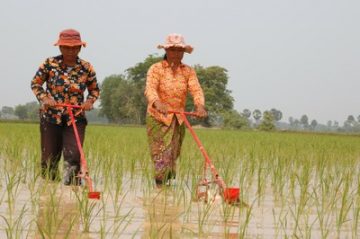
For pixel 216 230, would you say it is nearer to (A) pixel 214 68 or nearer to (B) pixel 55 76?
(B) pixel 55 76

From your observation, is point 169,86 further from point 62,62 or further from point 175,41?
point 62,62

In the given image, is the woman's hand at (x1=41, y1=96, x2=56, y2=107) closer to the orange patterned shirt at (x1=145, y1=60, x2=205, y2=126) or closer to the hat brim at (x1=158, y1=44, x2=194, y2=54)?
the orange patterned shirt at (x1=145, y1=60, x2=205, y2=126)

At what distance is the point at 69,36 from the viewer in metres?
5.16

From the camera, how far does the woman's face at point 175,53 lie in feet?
17.5

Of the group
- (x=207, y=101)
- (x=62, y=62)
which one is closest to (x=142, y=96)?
(x=207, y=101)

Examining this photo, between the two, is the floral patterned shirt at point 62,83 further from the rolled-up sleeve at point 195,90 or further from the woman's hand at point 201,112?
the woman's hand at point 201,112

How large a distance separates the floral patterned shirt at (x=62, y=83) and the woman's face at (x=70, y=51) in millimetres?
115

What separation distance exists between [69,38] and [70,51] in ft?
0.49

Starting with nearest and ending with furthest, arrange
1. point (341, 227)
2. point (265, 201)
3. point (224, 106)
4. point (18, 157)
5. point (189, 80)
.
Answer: point (341, 227)
point (265, 201)
point (189, 80)
point (18, 157)
point (224, 106)

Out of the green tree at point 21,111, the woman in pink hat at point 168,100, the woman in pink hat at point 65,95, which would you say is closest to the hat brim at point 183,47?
the woman in pink hat at point 168,100

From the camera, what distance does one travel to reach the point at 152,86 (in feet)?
17.6

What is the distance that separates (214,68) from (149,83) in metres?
69.4

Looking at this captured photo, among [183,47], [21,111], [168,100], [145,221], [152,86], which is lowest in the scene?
[145,221]

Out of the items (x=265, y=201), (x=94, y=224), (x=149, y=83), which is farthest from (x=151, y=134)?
(x=94, y=224)
